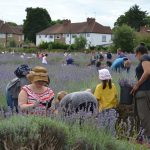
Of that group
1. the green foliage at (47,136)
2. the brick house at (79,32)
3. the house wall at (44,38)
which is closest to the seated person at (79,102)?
the green foliage at (47,136)

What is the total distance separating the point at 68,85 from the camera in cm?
1182

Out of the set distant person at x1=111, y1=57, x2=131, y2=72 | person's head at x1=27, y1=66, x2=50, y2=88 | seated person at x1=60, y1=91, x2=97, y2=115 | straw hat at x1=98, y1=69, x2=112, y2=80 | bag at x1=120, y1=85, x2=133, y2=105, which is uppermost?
person's head at x1=27, y1=66, x2=50, y2=88

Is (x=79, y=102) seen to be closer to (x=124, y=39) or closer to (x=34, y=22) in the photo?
(x=124, y=39)

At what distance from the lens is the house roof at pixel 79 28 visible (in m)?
109

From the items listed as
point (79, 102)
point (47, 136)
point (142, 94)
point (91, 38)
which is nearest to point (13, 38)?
point (91, 38)

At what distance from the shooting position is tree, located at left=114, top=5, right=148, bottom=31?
110 m

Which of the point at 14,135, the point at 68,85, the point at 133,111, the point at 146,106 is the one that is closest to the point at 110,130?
the point at 14,135

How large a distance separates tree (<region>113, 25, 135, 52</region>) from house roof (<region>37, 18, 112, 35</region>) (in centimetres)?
3895

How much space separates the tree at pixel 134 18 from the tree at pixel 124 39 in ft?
133

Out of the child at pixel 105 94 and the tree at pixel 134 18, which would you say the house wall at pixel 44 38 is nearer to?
the tree at pixel 134 18

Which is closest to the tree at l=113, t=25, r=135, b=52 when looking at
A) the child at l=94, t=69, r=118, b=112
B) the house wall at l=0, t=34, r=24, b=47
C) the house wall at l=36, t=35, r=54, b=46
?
the house wall at l=36, t=35, r=54, b=46

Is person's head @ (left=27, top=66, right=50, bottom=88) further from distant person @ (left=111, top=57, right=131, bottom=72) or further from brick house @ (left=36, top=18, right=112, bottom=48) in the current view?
brick house @ (left=36, top=18, right=112, bottom=48)

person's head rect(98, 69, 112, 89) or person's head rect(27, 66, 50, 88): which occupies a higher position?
person's head rect(27, 66, 50, 88)

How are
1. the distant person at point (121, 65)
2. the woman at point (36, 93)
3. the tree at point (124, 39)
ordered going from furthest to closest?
the tree at point (124, 39) < the distant person at point (121, 65) < the woman at point (36, 93)
